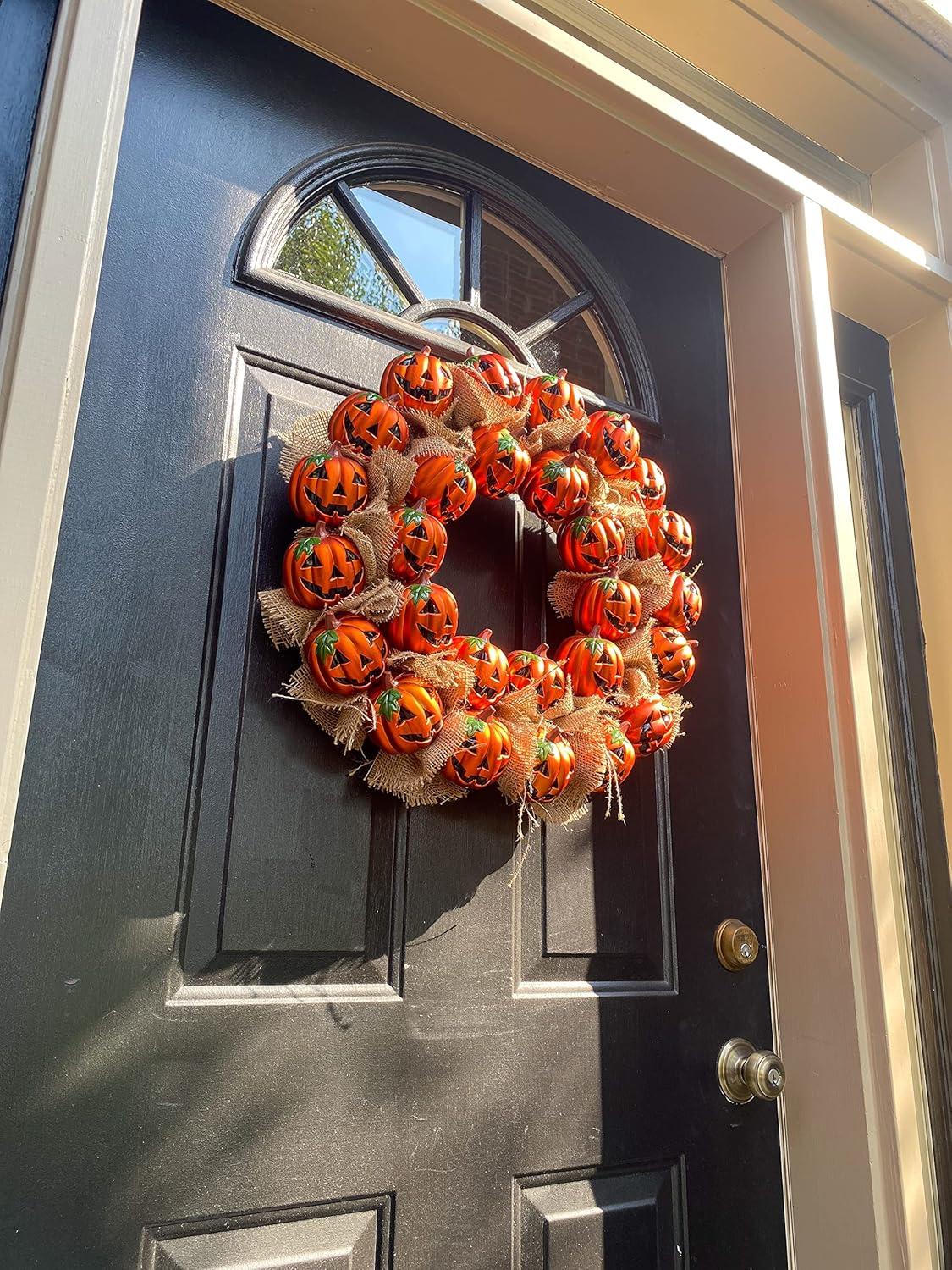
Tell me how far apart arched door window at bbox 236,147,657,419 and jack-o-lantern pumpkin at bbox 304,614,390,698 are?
1.40 feet

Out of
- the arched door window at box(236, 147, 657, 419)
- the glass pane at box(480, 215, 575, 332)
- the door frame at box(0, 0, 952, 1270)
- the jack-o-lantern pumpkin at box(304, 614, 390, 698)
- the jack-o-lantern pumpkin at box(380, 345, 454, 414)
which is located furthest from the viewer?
the glass pane at box(480, 215, 575, 332)

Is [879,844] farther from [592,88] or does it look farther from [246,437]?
[592,88]

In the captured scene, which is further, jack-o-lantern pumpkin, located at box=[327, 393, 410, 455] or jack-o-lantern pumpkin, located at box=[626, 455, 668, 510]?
jack-o-lantern pumpkin, located at box=[626, 455, 668, 510]

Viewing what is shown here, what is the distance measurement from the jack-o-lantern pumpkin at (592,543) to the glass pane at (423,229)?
38cm

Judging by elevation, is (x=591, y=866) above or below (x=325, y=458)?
below

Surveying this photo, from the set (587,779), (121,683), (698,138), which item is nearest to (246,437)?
(121,683)

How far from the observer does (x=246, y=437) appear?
101 cm

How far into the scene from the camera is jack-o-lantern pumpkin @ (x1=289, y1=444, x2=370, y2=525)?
3.12ft

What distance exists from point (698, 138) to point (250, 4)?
0.63 m

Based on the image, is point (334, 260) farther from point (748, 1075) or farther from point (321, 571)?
point (748, 1075)

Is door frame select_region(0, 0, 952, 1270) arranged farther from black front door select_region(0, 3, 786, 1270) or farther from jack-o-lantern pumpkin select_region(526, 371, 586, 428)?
jack-o-lantern pumpkin select_region(526, 371, 586, 428)

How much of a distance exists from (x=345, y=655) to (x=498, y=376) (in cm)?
41

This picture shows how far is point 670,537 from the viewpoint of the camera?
3.89 ft

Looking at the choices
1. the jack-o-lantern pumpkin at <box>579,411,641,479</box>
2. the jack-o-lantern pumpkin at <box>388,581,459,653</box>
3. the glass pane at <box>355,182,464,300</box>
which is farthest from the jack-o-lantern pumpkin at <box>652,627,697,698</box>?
the glass pane at <box>355,182,464,300</box>
